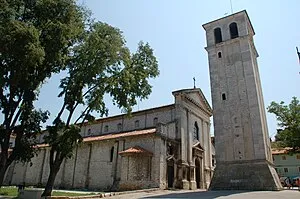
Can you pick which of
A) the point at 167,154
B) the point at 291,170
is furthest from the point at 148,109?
the point at 291,170

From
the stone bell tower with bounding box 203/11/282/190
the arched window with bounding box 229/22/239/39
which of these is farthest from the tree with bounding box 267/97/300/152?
the arched window with bounding box 229/22/239/39

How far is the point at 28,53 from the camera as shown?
13273mm

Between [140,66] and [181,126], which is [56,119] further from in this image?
[181,126]

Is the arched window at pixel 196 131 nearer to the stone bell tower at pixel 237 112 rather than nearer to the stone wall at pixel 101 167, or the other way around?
the stone bell tower at pixel 237 112

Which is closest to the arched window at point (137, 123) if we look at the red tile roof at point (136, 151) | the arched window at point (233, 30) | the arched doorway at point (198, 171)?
the red tile roof at point (136, 151)

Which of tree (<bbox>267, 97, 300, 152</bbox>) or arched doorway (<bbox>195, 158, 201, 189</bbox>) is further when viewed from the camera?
arched doorway (<bbox>195, 158, 201, 189</bbox>)

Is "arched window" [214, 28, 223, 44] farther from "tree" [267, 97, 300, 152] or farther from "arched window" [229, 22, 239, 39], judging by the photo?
"tree" [267, 97, 300, 152]

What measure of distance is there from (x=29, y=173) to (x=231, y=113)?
96.7 ft

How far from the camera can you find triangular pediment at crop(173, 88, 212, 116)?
1247 inches

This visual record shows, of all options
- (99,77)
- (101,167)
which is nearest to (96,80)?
(99,77)

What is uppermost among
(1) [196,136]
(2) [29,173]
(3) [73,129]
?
(1) [196,136]

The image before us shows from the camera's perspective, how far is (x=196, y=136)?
111ft

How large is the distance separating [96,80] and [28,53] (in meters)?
6.13

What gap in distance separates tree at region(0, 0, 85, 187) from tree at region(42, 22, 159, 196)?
1082 mm
